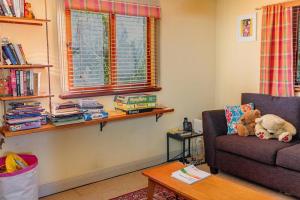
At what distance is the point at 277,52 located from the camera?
11.9 ft

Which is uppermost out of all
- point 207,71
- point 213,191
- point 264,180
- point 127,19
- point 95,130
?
point 127,19

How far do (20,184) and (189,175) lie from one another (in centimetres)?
135

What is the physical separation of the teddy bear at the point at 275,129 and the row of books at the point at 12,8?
256 centimetres

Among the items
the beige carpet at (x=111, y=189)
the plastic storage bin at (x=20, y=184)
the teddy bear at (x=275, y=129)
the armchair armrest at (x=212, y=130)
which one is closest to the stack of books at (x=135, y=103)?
the armchair armrest at (x=212, y=130)

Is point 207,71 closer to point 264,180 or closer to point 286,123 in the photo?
point 286,123

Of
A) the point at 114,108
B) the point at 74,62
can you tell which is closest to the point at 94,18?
the point at 74,62

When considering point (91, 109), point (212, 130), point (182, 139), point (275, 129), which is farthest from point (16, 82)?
point (275, 129)

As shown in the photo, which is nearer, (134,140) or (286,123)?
(286,123)

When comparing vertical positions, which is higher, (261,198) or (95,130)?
(95,130)

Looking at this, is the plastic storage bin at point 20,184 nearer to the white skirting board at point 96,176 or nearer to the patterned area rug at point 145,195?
the white skirting board at point 96,176

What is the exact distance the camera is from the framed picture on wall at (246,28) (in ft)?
12.8

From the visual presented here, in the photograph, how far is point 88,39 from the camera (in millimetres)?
3223

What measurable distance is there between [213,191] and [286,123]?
1.47m

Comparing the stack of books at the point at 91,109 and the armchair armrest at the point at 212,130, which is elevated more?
the stack of books at the point at 91,109
